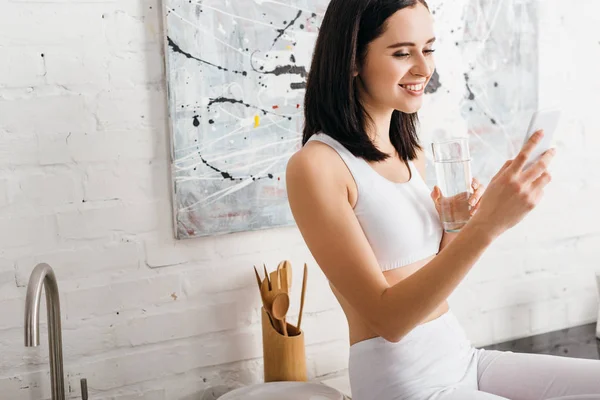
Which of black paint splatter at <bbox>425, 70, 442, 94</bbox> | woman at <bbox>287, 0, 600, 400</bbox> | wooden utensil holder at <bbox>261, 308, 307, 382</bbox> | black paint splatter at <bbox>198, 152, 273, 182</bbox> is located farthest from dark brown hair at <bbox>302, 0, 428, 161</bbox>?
black paint splatter at <bbox>425, 70, 442, 94</bbox>

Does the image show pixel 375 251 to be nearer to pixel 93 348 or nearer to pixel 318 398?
pixel 318 398

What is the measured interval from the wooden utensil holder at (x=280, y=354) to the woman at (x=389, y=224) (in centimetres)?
32

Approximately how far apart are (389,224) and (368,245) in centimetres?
9

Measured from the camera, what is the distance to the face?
4.27 feet

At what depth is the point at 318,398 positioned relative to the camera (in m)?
1.51

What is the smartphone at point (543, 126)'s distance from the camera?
1141 mm

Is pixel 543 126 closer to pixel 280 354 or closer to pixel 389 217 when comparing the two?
pixel 389 217

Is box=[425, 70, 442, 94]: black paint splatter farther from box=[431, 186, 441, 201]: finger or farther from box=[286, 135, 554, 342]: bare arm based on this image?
box=[286, 135, 554, 342]: bare arm

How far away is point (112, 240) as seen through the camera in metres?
1.59

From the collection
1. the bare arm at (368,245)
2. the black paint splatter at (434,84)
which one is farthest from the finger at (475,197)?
the black paint splatter at (434,84)

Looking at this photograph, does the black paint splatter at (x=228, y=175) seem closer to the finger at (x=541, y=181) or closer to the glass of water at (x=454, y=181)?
the glass of water at (x=454, y=181)

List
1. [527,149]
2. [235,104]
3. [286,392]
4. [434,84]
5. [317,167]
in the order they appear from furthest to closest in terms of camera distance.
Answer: [434,84] → [235,104] → [286,392] → [317,167] → [527,149]

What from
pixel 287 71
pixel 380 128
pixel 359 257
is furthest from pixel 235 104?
pixel 359 257

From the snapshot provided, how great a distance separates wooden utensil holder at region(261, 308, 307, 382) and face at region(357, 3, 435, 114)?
0.58 m
